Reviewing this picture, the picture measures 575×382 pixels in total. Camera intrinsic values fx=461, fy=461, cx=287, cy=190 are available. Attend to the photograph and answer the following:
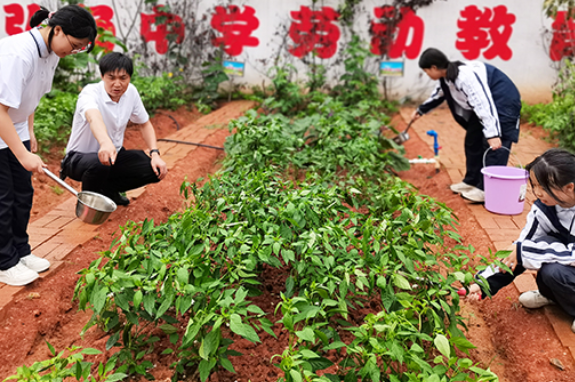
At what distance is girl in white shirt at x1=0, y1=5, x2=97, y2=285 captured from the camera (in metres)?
2.36

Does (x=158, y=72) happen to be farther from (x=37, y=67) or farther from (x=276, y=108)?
(x=37, y=67)

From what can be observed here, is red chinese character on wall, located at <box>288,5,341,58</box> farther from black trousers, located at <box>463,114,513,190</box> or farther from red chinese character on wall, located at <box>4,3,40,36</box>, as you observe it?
red chinese character on wall, located at <box>4,3,40,36</box>

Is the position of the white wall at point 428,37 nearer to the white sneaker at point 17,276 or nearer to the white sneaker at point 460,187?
the white sneaker at point 460,187

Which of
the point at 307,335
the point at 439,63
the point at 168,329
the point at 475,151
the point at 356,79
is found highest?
the point at 439,63

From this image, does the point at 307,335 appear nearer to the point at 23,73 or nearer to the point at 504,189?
the point at 23,73

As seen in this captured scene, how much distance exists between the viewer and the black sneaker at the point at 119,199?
143 inches

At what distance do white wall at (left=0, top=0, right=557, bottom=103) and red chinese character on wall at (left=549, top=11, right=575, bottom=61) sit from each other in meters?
0.10

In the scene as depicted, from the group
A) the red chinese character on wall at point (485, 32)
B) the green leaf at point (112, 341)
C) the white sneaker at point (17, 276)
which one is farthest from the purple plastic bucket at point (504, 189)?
the red chinese character on wall at point (485, 32)

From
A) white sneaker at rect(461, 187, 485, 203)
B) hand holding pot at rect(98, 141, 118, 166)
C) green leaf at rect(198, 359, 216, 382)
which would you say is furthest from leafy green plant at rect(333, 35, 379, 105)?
green leaf at rect(198, 359, 216, 382)

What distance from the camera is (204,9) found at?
26.2ft

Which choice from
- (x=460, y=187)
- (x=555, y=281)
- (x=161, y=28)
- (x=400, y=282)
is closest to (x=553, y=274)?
(x=555, y=281)

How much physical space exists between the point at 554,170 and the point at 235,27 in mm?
6809

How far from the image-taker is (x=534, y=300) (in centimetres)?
250

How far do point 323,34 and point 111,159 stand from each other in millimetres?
5941
